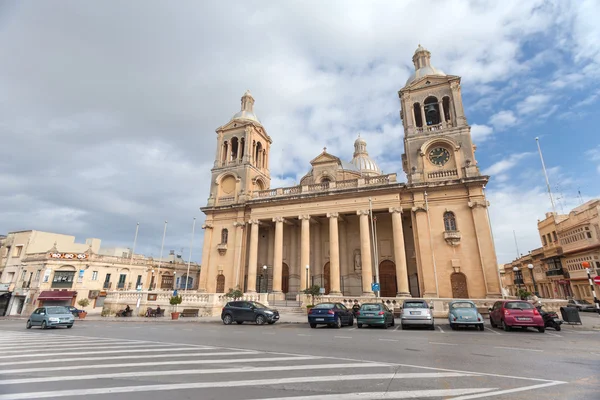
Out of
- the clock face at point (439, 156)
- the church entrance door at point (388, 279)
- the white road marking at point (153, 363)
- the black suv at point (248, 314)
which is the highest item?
the clock face at point (439, 156)

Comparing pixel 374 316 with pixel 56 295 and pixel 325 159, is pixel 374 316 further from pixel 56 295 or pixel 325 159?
pixel 56 295

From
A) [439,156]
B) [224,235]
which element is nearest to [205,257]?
[224,235]

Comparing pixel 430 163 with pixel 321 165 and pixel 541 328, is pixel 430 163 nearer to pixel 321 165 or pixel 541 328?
pixel 321 165

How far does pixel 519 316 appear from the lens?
14359 millimetres

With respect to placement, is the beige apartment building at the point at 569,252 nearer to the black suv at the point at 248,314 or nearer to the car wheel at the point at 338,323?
the car wheel at the point at 338,323

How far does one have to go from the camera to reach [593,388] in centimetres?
536

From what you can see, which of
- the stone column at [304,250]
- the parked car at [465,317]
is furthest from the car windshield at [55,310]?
the parked car at [465,317]

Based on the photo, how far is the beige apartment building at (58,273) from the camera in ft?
129

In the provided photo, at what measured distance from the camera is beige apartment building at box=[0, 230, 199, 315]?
39.5m

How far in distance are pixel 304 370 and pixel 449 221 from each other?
25625mm

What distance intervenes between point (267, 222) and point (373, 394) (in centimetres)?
3126

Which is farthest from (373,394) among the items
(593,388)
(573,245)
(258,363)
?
(573,245)

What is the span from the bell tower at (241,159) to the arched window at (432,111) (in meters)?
21.4

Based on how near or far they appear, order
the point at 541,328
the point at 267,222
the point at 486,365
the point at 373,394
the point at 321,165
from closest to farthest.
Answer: the point at 373,394
the point at 486,365
the point at 541,328
the point at 267,222
the point at 321,165
